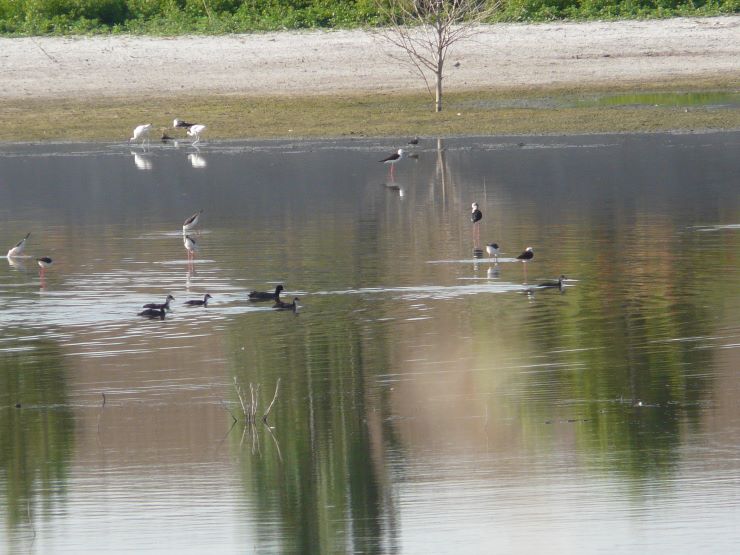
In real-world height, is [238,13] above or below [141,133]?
above

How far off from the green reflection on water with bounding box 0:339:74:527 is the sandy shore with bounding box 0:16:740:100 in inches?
1122

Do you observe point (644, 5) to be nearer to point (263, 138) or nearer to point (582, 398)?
point (263, 138)

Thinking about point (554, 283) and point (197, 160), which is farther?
point (197, 160)

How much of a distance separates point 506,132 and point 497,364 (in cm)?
2299

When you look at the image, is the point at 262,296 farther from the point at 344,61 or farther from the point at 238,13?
the point at 238,13

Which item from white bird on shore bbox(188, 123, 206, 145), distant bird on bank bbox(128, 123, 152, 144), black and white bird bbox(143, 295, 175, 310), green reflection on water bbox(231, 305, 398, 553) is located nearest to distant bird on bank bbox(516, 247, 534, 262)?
green reflection on water bbox(231, 305, 398, 553)

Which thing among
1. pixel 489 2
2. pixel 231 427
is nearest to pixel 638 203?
pixel 231 427

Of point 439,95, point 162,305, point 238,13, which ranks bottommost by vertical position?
point 162,305

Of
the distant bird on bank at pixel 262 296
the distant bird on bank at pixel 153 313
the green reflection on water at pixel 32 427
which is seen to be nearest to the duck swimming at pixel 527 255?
the distant bird on bank at pixel 262 296

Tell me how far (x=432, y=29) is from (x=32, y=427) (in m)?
35.8

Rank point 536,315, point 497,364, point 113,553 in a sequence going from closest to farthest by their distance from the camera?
point 113,553 < point 497,364 < point 536,315

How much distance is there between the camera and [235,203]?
981 inches

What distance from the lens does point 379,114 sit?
37.9m

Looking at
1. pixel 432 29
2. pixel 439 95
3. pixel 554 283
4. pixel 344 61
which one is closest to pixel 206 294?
pixel 554 283
